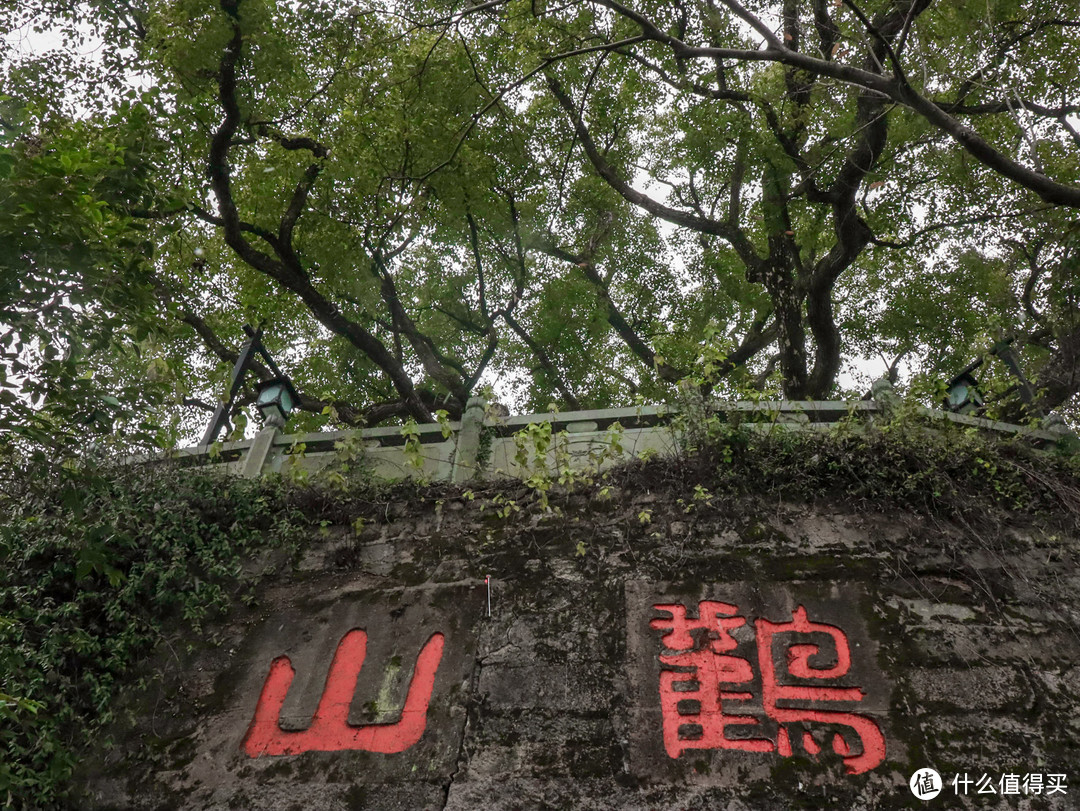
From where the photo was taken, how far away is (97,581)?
4.98 m

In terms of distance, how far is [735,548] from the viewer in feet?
16.1

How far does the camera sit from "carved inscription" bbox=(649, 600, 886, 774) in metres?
3.96

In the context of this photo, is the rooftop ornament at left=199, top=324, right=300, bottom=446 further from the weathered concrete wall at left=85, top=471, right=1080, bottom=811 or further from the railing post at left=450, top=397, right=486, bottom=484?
the weathered concrete wall at left=85, top=471, right=1080, bottom=811

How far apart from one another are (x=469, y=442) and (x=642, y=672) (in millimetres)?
2511

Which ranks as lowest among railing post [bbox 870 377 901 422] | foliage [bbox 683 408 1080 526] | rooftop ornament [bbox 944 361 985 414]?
foliage [bbox 683 408 1080 526]

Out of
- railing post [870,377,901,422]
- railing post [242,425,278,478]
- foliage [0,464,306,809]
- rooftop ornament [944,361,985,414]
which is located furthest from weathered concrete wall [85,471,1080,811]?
rooftop ornament [944,361,985,414]

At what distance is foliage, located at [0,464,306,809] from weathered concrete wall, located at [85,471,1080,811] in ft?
0.88

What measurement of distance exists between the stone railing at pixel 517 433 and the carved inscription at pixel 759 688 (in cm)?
147

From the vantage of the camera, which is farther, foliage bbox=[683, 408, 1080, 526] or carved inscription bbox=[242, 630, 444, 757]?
foliage bbox=[683, 408, 1080, 526]

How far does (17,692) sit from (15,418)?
1.68m

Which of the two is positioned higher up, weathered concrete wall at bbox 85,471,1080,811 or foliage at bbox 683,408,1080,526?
foliage at bbox 683,408,1080,526

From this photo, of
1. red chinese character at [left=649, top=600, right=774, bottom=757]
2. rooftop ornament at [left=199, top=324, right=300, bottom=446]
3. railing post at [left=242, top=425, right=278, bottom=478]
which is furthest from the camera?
rooftop ornament at [left=199, top=324, right=300, bottom=446]

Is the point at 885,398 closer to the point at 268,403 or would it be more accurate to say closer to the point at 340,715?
the point at 340,715

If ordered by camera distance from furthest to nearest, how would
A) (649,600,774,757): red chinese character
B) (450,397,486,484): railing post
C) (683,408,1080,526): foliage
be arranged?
(450,397,486,484): railing post
(683,408,1080,526): foliage
(649,600,774,757): red chinese character
